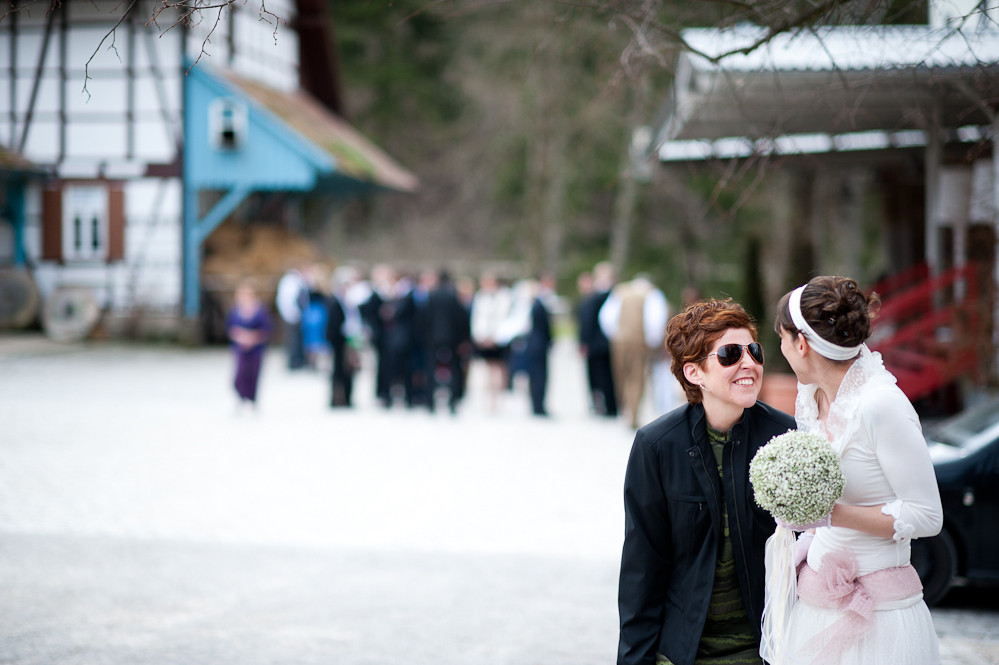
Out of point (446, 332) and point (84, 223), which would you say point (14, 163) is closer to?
point (84, 223)

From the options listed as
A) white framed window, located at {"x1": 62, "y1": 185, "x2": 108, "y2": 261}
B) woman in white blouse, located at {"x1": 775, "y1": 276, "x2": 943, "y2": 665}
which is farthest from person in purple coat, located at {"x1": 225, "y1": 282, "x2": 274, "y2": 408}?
white framed window, located at {"x1": 62, "y1": 185, "x2": 108, "y2": 261}

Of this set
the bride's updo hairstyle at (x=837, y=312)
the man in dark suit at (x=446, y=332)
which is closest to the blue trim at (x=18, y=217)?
the man in dark suit at (x=446, y=332)

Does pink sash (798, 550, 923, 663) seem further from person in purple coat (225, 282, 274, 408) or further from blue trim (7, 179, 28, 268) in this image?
blue trim (7, 179, 28, 268)

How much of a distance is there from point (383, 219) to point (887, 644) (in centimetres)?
4800

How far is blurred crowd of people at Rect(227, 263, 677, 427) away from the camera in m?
14.5

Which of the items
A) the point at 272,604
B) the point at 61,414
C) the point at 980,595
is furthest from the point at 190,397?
the point at 980,595

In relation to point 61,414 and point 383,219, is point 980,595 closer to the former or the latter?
point 61,414

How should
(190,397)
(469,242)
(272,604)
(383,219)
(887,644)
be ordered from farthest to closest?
(383,219), (469,242), (190,397), (272,604), (887,644)

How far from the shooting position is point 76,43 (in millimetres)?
27125

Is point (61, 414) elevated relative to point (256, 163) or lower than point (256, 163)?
lower

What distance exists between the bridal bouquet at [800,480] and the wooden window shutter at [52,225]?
88.4ft

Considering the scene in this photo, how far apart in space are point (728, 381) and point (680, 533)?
0.45m

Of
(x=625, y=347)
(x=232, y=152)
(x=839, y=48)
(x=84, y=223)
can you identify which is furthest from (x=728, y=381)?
(x=84, y=223)

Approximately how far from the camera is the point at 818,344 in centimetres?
305
